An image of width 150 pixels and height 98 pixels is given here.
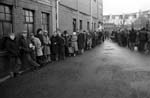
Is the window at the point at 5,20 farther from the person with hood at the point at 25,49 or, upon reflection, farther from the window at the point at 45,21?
the window at the point at 45,21

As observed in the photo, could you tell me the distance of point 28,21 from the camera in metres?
9.88

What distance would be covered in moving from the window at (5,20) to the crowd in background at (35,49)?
1.92ft

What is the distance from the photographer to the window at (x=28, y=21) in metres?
9.58

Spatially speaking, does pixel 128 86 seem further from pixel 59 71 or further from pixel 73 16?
pixel 73 16

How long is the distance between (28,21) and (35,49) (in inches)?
82.0

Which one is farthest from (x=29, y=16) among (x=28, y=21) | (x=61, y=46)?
(x=61, y=46)

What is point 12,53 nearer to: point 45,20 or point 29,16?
point 29,16

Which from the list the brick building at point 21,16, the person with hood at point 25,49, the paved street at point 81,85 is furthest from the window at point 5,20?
the paved street at point 81,85

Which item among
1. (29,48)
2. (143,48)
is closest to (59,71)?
(29,48)

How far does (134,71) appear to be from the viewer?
25.6 ft

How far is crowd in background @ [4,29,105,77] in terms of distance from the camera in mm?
7164

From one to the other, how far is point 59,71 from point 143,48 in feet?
30.0

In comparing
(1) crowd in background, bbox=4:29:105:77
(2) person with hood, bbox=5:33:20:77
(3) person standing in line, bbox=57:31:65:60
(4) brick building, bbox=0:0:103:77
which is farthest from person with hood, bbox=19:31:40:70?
(3) person standing in line, bbox=57:31:65:60

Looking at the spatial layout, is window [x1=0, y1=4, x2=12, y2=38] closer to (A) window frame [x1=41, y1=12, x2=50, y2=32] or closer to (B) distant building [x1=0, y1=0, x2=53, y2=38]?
(B) distant building [x1=0, y1=0, x2=53, y2=38]
